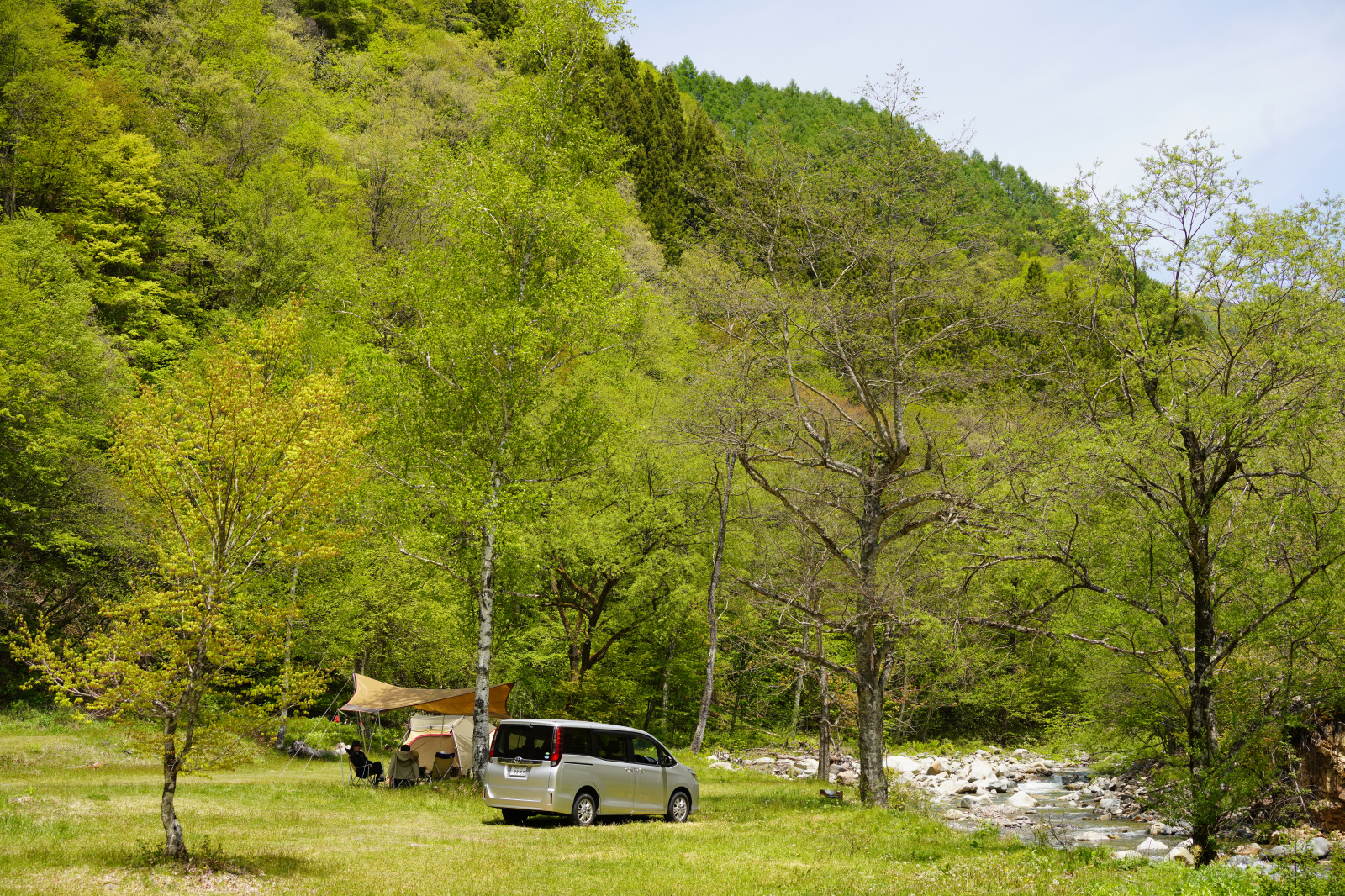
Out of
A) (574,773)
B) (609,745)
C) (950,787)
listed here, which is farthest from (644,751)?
(950,787)

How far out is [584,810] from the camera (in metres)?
14.0

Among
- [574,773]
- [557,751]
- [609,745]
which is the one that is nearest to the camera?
[557,751]

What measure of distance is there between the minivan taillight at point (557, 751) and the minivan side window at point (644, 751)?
1726 mm

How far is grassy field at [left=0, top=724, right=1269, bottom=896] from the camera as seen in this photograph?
8.01 m

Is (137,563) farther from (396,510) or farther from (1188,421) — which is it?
(1188,421)

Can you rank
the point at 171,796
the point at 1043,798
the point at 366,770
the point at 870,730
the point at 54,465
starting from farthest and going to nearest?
the point at 54,465, the point at 1043,798, the point at 366,770, the point at 870,730, the point at 171,796

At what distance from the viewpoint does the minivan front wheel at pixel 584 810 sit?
547 inches

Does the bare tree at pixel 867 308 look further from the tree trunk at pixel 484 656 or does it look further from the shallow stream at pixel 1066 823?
the tree trunk at pixel 484 656

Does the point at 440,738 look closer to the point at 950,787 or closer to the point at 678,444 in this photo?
the point at 678,444

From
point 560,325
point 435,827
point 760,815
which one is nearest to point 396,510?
point 560,325

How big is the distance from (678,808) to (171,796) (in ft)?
30.0

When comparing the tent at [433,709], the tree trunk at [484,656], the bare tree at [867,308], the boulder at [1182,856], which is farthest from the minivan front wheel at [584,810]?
the boulder at [1182,856]

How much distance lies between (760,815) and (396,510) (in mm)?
10591

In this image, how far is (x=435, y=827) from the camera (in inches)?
507
